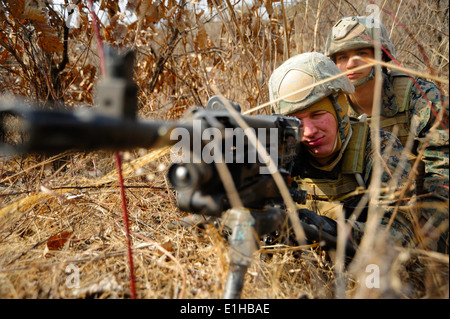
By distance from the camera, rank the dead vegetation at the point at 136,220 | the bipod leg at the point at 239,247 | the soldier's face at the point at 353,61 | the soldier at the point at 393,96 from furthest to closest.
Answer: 1. the soldier's face at the point at 353,61
2. the soldier at the point at 393,96
3. the dead vegetation at the point at 136,220
4. the bipod leg at the point at 239,247

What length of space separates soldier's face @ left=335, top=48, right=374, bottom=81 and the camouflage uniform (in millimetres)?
985

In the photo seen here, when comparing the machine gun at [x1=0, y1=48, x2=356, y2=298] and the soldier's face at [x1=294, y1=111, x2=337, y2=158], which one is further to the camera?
the soldier's face at [x1=294, y1=111, x2=337, y2=158]

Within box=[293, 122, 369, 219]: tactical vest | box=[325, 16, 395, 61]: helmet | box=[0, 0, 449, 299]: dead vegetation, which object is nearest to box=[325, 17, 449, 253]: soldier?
box=[325, 16, 395, 61]: helmet

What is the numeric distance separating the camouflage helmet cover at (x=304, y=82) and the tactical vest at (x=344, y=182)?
326mm

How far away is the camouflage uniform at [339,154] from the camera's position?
71.7 inches

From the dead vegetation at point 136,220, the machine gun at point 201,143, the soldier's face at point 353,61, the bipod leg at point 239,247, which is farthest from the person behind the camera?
the soldier's face at point 353,61

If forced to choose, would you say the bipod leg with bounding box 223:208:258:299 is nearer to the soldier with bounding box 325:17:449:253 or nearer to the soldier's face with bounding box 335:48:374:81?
the soldier with bounding box 325:17:449:253

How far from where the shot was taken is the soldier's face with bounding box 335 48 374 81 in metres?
2.89

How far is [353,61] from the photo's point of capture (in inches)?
116

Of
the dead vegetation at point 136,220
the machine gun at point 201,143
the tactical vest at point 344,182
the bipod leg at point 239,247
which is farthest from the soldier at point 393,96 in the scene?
the bipod leg at point 239,247

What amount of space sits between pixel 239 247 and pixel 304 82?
1.11 m

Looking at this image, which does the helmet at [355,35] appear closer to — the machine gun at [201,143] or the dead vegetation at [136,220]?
the dead vegetation at [136,220]

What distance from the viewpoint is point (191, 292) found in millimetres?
1353

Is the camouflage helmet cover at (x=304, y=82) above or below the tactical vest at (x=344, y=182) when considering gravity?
above
